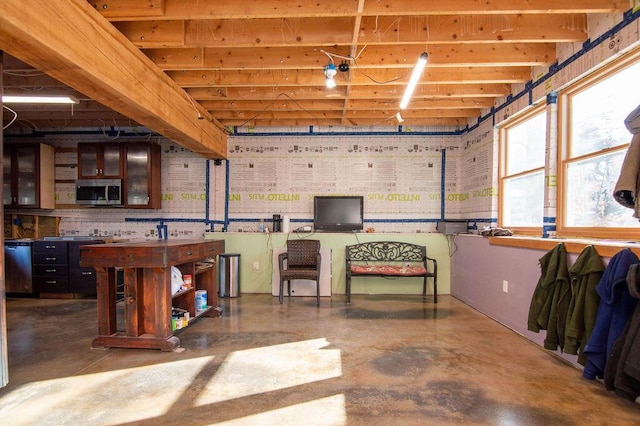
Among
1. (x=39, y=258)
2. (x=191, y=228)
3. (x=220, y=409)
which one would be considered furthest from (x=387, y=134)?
(x=39, y=258)

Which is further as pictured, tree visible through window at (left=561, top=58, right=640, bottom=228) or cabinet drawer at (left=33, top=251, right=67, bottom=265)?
cabinet drawer at (left=33, top=251, right=67, bottom=265)

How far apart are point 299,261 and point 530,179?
11.3 ft

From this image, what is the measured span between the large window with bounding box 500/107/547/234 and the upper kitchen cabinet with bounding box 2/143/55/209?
300 inches

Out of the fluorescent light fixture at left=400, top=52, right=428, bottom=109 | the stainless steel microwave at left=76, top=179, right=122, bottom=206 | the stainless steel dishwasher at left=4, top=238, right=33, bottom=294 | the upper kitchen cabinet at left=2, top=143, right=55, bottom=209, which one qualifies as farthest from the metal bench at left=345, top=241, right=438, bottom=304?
the upper kitchen cabinet at left=2, top=143, right=55, bottom=209

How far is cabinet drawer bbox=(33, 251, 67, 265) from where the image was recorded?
5.20 meters

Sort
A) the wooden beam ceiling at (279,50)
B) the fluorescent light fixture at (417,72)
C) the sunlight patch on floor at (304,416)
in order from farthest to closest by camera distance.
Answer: the fluorescent light fixture at (417,72), the wooden beam ceiling at (279,50), the sunlight patch on floor at (304,416)

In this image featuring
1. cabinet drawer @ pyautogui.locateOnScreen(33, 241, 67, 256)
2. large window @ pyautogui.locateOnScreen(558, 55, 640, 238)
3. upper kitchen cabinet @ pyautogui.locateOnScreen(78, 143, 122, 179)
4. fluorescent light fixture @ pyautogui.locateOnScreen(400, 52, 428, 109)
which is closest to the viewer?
large window @ pyautogui.locateOnScreen(558, 55, 640, 238)

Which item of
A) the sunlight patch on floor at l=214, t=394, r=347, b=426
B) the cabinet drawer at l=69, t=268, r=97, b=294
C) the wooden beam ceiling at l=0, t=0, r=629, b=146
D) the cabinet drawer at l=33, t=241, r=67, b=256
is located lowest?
the sunlight patch on floor at l=214, t=394, r=347, b=426

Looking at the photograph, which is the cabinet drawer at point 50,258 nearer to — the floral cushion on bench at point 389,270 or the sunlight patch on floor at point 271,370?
the sunlight patch on floor at point 271,370

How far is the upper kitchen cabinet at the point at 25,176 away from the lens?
5629 mm

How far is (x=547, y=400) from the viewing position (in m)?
2.26

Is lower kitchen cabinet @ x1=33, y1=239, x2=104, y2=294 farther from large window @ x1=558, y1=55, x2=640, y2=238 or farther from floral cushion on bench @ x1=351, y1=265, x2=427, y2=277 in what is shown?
large window @ x1=558, y1=55, x2=640, y2=238

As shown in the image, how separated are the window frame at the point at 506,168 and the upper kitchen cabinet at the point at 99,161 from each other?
6184 mm

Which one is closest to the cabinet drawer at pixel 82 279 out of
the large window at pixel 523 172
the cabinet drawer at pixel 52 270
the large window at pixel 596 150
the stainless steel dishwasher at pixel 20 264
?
the cabinet drawer at pixel 52 270
